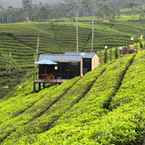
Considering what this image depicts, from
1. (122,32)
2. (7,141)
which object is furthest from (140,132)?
(122,32)

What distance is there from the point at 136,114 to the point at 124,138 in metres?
3.58

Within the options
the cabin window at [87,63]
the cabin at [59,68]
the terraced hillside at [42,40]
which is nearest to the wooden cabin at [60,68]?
the cabin at [59,68]

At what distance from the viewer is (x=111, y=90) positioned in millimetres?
40438

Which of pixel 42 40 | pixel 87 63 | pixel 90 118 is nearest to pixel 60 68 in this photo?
pixel 87 63

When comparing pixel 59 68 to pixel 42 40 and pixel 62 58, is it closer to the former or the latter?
pixel 62 58

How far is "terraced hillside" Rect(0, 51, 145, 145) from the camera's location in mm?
22969

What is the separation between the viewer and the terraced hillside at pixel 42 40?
134875mm

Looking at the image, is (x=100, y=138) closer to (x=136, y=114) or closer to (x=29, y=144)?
(x=136, y=114)

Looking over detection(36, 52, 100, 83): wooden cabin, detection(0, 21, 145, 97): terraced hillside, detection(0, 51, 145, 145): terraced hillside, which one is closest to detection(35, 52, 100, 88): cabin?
detection(36, 52, 100, 83): wooden cabin

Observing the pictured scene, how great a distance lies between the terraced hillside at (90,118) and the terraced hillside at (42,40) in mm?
69760

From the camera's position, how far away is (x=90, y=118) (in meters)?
30.6

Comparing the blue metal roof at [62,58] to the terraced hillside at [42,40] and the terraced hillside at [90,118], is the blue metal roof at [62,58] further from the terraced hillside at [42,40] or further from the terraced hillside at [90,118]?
the terraced hillside at [42,40]

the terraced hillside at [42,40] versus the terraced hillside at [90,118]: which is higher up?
the terraced hillside at [90,118]

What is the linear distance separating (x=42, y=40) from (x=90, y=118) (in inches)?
5378
